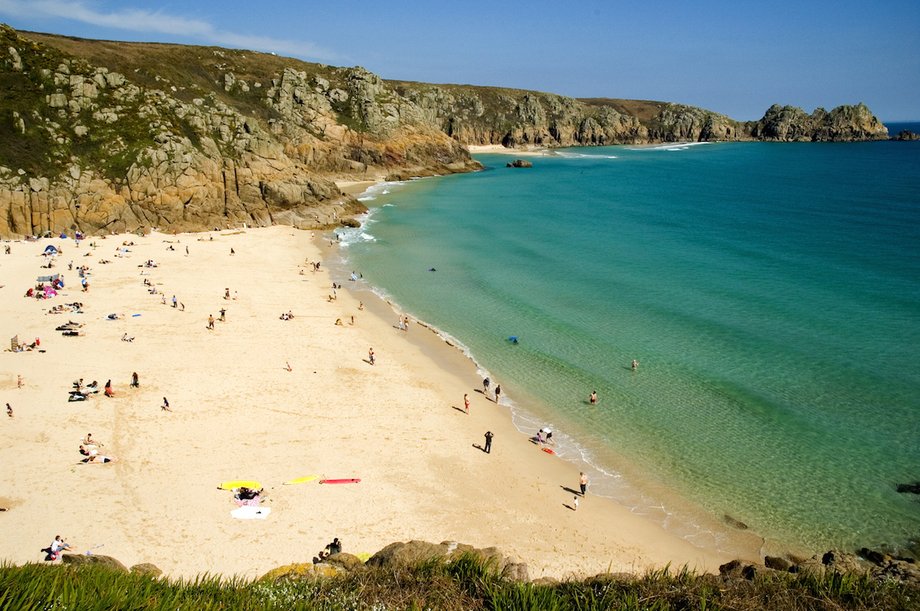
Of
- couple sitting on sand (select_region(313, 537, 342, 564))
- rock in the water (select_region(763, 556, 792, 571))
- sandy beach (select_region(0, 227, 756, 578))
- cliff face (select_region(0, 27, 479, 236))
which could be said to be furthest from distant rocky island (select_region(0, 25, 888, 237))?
rock in the water (select_region(763, 556, 792, 571))

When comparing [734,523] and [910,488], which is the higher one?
[910,488]

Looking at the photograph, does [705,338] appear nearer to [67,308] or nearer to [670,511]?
[670,511]

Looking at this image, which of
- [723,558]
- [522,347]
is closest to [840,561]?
[723,558]

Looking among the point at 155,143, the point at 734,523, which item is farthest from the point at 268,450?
the point at 155,143

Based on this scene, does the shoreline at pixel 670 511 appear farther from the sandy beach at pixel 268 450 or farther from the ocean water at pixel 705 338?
the sandy beach at pixel 268 450

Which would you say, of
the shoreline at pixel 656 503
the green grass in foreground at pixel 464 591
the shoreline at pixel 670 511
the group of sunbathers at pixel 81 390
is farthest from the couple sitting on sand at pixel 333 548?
the group of sunbathers at pixel 81 390

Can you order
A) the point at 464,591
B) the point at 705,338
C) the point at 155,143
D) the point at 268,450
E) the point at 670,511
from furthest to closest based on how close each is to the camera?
the point at 155,143
the point at 705,338
the point at 268,450
the point at 670,511
the point at 464,591
